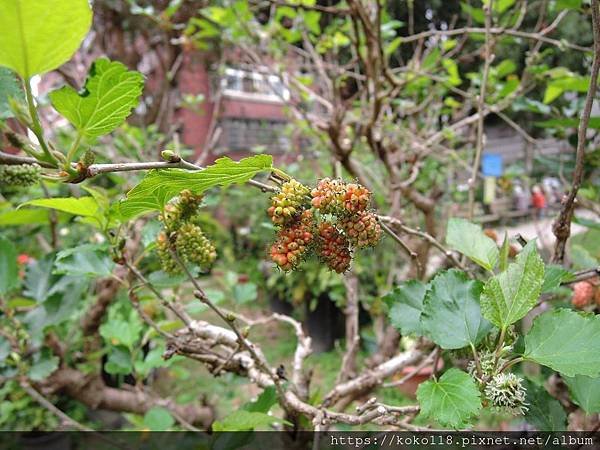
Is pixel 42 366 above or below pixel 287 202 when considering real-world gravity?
below

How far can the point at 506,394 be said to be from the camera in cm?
45

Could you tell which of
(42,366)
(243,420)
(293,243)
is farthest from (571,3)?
(42,366)

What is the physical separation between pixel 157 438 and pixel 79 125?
729 millimetres

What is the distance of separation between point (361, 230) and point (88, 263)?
1.63ft

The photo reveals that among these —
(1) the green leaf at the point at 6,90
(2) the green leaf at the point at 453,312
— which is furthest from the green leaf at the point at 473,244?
(1) the green leaf at the point at 6,90

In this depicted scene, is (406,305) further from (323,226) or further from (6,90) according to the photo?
(6,90)

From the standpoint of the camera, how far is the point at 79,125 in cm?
47

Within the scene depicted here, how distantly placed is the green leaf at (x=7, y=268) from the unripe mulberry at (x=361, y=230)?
78 cm

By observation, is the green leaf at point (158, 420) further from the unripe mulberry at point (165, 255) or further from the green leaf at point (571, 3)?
the green leaf at point (571, 3)

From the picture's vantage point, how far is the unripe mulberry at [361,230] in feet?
1.46

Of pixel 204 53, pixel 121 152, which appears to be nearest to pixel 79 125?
pixel 121 152

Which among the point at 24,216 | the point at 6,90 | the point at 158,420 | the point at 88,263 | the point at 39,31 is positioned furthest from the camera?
the point at 158,420

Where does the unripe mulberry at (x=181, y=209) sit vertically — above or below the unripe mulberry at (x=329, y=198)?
below

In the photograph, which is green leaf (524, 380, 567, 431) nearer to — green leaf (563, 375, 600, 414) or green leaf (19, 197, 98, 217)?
green leaf (563, 375, 600, 414)
